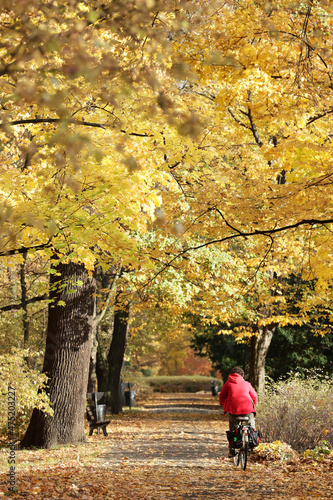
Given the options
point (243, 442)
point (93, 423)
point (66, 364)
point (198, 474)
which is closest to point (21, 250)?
point (198, 474)

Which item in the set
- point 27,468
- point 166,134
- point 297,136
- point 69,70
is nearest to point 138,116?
point 166,134

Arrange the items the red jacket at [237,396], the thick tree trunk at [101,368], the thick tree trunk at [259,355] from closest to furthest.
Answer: the red jacket at [237,396]
the thick tree trunk at [259,355]
the thick tree trunk at [101,368]

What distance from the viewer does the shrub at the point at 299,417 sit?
10.6 metres

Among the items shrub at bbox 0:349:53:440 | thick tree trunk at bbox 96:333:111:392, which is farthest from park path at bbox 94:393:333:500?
thick tree trunk at bbox 96:333:111:392

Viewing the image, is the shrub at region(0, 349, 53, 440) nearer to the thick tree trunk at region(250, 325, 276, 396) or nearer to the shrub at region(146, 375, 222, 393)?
the thick tree trunk at region(250, 325, 276, 396)

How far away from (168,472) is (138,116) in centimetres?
566

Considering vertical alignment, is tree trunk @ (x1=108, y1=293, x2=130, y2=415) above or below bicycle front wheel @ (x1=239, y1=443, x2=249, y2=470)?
above

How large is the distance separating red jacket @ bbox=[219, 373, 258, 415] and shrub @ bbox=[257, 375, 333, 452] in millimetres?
2230

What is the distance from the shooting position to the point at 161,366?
62000mm

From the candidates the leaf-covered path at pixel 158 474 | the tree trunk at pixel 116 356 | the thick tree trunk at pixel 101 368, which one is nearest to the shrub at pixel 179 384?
the thick tree trunk at pixel 101 368

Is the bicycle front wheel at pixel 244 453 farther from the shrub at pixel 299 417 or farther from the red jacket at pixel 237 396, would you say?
the shrub at pixel 299 417

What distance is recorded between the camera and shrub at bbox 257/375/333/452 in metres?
10.6

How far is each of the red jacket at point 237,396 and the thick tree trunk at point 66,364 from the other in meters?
4.06

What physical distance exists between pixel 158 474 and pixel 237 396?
177 centimetres
